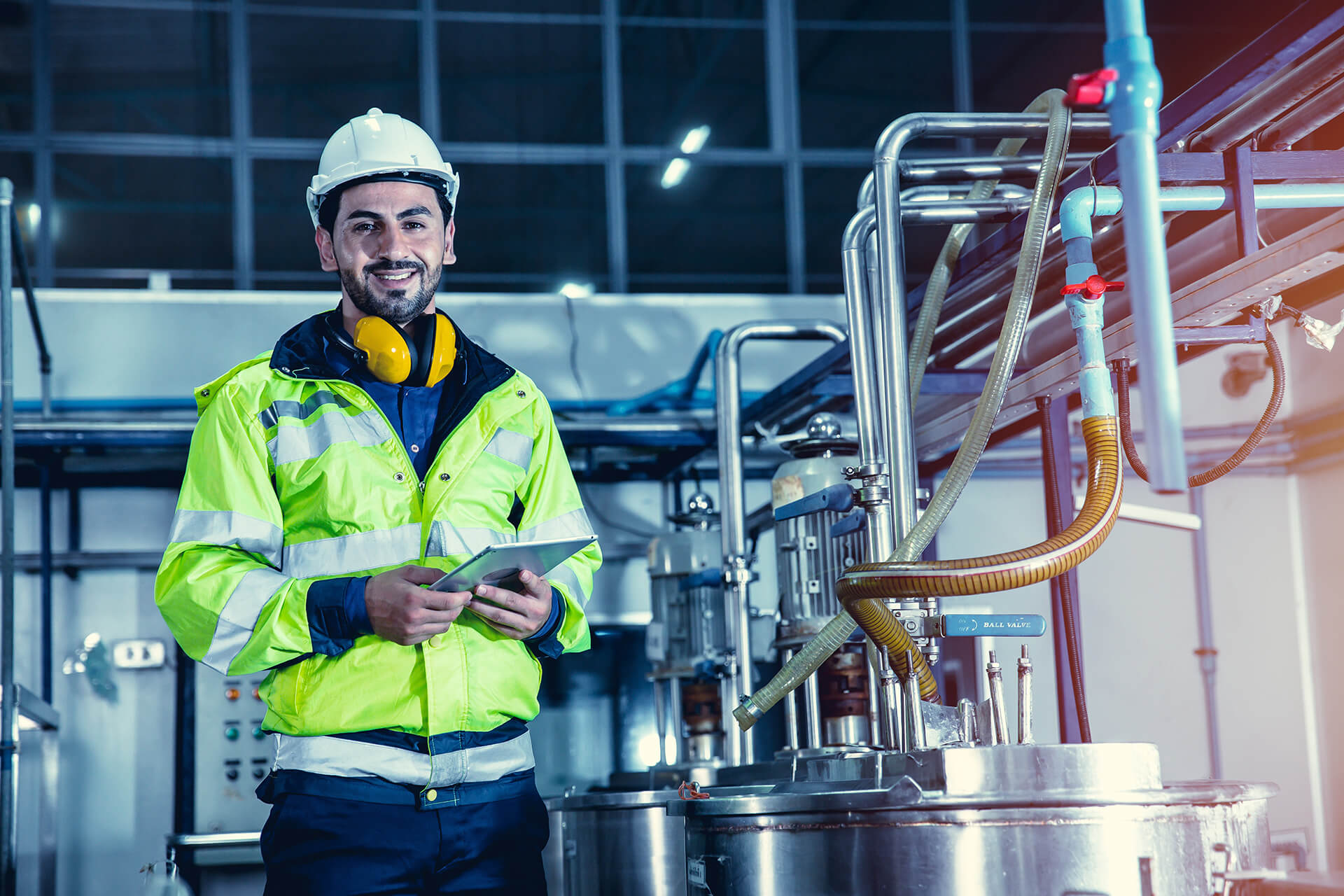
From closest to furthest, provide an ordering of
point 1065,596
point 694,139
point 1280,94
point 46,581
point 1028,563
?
point 1028,563, point 1280,94, point 1065,596, point 46,581, point 694,139

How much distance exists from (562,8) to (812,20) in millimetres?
4183

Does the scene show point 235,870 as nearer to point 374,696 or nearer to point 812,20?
point 374,696

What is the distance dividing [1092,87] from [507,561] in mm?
829

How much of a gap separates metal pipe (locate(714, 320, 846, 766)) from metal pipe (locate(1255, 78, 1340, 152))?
1321mm

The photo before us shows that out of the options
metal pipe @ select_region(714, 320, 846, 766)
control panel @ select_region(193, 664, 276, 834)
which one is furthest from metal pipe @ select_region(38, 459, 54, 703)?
metal pipe @ select_region(714, 320, 846, 766)

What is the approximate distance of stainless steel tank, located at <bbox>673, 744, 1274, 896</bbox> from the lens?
4.98 ft

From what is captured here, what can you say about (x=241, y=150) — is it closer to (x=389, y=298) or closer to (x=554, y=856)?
(x=554, y=856)

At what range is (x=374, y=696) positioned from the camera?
1.66 metres

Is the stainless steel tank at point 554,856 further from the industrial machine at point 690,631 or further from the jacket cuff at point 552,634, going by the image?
the jacket cuff at point 552,634

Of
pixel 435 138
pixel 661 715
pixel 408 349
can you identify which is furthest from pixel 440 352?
pixel 435 138

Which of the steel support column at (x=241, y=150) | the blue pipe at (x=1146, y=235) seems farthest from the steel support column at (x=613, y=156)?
the blue pipe at (x=1146, y=235)

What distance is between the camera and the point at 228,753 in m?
4.45

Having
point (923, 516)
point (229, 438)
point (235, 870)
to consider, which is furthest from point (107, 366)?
point (923, 516)

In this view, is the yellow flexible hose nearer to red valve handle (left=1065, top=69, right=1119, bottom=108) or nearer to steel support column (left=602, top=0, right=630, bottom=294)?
red valve handle (left=1065, top=69, right=1119, bottom=108)
